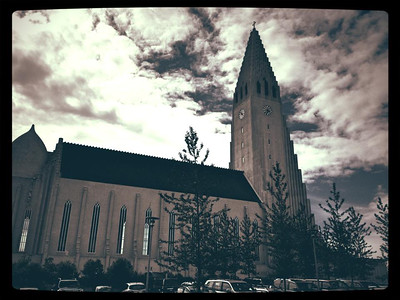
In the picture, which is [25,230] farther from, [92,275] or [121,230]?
[92,275]

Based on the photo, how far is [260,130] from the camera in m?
61.4

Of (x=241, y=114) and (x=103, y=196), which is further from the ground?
(x=241, y=114)

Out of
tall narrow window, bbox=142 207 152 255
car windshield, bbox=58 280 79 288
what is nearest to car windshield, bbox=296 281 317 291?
car windshield, bbox=58 280 79 288

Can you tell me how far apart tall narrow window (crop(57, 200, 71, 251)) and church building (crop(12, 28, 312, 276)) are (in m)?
0.12

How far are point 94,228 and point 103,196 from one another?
444 cm

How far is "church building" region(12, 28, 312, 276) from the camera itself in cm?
4047

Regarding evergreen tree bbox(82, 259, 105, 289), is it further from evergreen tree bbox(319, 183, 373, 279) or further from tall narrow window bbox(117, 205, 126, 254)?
evergreen tree bbox(319, 183, 373, 279)

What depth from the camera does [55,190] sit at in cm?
4209

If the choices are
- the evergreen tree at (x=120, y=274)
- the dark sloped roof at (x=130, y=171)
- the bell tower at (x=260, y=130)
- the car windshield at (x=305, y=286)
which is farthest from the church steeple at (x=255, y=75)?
the evergreen tree at (x=120, y=274)

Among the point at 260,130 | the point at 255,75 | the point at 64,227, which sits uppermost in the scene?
the point at 255,75

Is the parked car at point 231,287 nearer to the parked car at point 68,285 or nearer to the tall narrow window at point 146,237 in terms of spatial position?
the parked car at point 68,285

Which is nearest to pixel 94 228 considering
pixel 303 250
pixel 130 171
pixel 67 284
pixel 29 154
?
pixel 130 171
